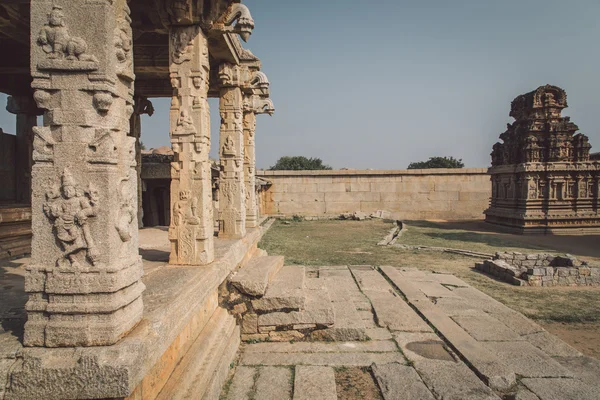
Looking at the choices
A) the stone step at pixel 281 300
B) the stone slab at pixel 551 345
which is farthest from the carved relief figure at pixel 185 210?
the stone slab at pixel 551 345

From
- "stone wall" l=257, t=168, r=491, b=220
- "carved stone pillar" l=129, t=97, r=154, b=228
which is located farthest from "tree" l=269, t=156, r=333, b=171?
"carved stone pillar" l=129, t=97, r=154, b=228

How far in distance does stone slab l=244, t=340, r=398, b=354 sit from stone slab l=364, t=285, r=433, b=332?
0.45 metres

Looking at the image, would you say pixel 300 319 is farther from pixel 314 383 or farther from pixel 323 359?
pixel 314 383

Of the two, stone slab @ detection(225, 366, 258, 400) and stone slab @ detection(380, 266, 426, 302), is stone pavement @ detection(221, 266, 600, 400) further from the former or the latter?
stone slab @ detection(380, 266, 426, 302)

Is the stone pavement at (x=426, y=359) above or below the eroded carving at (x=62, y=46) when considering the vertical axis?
below

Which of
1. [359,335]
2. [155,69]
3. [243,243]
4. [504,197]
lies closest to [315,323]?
[359,335]

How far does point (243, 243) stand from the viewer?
5840 mm

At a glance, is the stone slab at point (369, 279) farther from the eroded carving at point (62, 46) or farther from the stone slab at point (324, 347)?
the eroded carving at point (62, 46)

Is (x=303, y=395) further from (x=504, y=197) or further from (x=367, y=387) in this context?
(x=504, y=197)

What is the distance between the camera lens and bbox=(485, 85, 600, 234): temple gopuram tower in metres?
13.7

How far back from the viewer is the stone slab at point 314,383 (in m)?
3.13

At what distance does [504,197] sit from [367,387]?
14.5 m

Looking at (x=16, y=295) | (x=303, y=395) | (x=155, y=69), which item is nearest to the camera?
(x=303, y=395)

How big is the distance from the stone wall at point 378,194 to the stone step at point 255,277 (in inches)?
549
